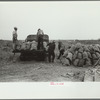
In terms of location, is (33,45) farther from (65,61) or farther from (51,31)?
(51,31)

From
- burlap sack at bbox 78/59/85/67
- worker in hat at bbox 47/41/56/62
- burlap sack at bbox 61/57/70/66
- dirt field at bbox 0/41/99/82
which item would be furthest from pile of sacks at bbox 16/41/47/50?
burlap sack at bbox 78/59/85/67

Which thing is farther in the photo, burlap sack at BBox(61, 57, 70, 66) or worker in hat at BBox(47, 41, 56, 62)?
worker in hat at BBox(47, 41, 56, 62)

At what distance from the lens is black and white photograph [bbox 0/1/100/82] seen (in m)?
6.15

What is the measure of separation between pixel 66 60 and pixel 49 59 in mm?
556

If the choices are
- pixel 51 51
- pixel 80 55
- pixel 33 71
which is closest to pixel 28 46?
pixel 51 51

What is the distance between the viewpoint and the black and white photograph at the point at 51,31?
6.15m

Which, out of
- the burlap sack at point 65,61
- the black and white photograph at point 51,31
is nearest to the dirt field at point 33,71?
the black and white photograph at point 51,31

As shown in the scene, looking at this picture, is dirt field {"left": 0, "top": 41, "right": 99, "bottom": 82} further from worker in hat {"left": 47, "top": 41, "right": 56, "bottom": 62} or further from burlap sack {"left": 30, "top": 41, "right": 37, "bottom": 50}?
burlap sack {"left": 30, "top": 41, "right": 37, "bottom": 50}

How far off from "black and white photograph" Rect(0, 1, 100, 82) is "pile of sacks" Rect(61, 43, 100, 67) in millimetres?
37

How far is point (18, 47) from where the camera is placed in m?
7.07

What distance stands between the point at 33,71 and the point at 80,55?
141 cm

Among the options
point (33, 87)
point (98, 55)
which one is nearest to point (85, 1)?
point (98, 55)

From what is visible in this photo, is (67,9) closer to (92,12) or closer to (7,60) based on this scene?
(92,12)

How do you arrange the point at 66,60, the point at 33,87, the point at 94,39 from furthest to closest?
the point at 66,60 < the point at 94,39 < the point at 33,87
